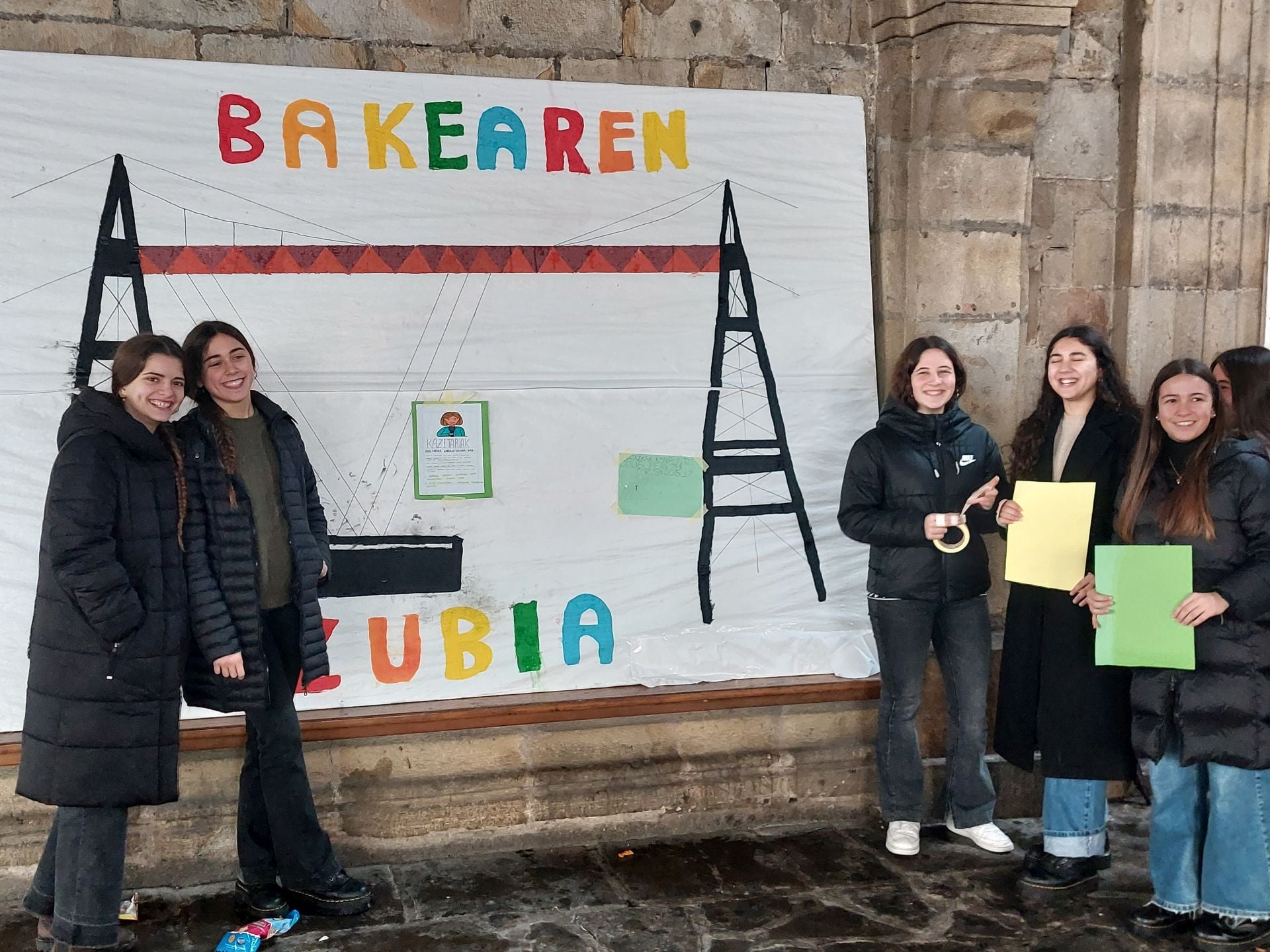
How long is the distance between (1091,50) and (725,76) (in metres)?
1.36

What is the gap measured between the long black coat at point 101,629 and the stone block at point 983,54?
2799 mm

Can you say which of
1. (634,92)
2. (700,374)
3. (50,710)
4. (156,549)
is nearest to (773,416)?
(700,374)

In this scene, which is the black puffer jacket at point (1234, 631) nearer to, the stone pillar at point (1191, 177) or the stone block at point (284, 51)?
the stone pillar at point (1191, 177)

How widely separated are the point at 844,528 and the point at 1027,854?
1156 millimetres

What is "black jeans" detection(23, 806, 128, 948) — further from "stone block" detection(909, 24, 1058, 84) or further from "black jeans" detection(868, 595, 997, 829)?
"stone block" detection(909, 24, 1058, 84)

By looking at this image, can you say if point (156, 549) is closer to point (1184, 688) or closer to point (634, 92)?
point (634, 92)

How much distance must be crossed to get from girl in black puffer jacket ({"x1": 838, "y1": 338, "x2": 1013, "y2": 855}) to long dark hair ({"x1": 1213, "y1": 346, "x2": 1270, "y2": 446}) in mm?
703

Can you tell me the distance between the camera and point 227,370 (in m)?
3.27

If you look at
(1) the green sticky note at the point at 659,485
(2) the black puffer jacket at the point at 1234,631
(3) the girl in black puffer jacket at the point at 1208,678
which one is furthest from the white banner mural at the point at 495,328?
(2) the black puffer jacket at the point at 1234,631

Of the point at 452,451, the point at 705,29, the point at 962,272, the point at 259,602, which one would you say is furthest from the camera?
the point at 962,272

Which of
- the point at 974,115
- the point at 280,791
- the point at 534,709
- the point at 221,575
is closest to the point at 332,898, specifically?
the point at 280,791

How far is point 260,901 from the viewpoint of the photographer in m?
3.46

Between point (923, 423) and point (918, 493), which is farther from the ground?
point (923, 423)

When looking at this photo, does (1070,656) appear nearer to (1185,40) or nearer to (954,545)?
(954,545)
